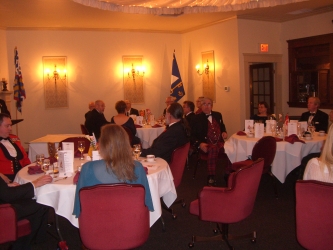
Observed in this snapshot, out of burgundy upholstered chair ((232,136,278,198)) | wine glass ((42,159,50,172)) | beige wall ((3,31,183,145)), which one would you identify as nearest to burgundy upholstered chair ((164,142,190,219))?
burgundy upholstered chair ((232,136,278,198))

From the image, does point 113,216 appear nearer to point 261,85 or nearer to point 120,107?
point 120,107

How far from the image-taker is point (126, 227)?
2.67 meters

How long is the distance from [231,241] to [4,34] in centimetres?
823

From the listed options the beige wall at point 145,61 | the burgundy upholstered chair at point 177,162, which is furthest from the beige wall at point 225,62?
the burgundy upholstered chair at point 177,162

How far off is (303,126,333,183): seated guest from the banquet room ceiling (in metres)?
5.95

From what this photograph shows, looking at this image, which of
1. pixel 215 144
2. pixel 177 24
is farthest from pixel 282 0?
pixel 177 24

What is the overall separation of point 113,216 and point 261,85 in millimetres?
8208

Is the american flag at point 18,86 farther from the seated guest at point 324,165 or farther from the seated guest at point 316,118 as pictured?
the seated guest at point 324,165

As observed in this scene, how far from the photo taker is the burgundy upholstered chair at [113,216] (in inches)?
99.8

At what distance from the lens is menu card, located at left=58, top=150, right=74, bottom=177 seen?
11.1 feet

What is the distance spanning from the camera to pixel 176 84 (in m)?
10.5

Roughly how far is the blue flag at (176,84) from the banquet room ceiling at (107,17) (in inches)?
44.6

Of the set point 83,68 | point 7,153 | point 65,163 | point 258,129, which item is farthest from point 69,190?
point 83,68

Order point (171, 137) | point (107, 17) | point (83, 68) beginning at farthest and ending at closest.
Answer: point (83, 68), point (107, 17), point (171, 137)
